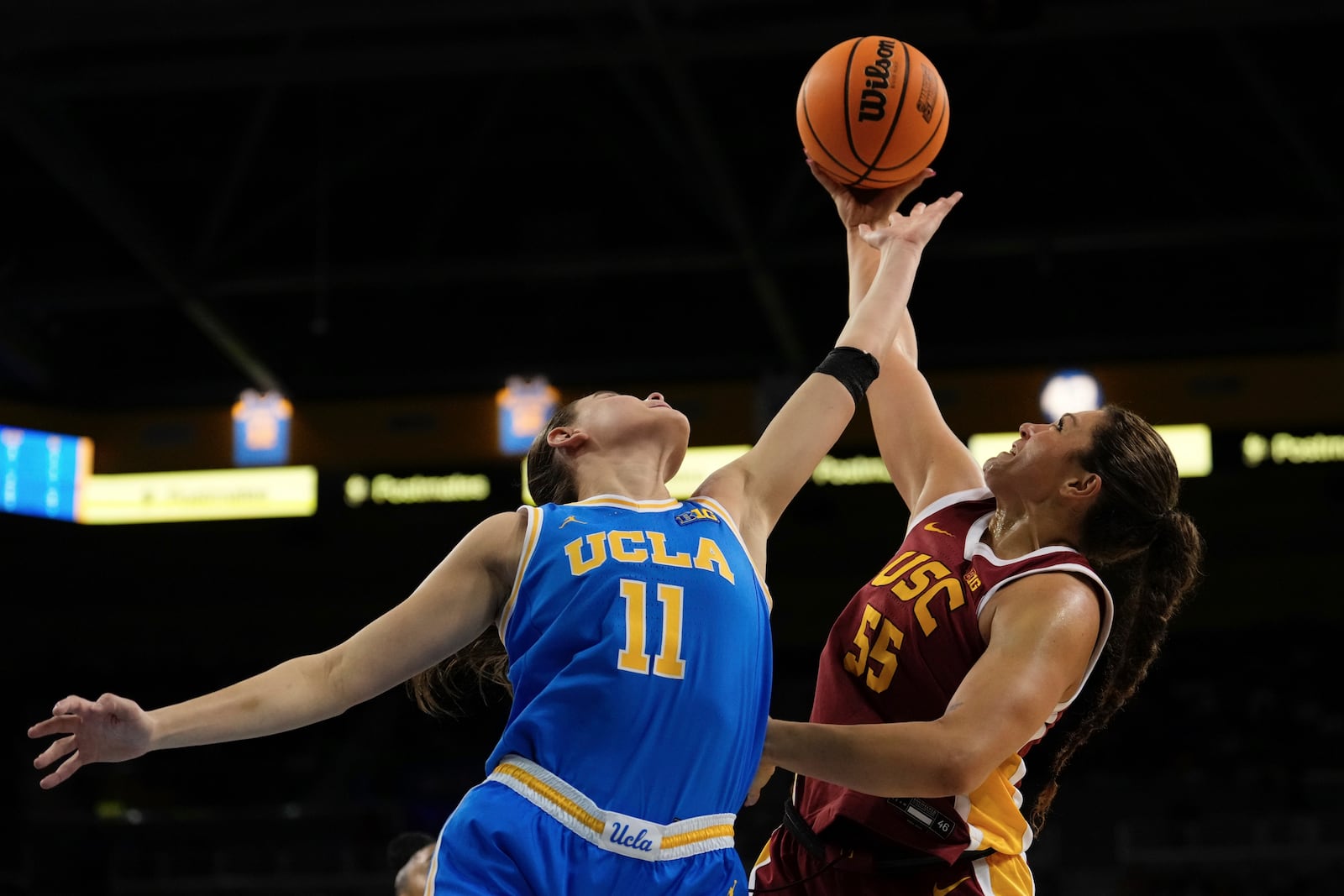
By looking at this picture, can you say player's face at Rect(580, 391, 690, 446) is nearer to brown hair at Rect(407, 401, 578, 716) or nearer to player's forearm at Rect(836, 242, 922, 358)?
brown hair at Rect(407, 401, 578, 716)

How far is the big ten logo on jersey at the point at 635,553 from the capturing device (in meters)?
2.81

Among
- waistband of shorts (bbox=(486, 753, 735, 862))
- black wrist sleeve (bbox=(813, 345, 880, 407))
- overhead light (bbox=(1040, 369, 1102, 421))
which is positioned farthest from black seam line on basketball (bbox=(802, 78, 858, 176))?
overhead light (bbox=(1040, 369, 1102, 421))

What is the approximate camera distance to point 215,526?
16.1 metres

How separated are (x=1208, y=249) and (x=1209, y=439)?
2350 mm

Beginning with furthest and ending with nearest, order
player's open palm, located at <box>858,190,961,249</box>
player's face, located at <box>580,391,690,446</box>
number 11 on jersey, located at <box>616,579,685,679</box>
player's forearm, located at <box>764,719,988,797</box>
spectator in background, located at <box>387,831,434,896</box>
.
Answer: spectator in background, located at <box>387,831,434,896</box>, player's open palm, located at <box>858,190,961,249</box>, player's face, located at <box>580,391,690,446</box>, player's forearm, located at <box>764,719,988,797</box>, number 11 on jersey, located at <box>616,579,685,679</box>

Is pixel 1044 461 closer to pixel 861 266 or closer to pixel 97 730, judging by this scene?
pixel 861 266

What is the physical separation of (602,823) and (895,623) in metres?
1.00

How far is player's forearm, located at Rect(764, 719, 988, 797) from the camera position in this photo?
284 cm

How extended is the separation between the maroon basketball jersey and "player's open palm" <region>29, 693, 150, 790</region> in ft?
4.93

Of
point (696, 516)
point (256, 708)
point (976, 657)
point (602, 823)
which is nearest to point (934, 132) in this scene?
point (976, 657)

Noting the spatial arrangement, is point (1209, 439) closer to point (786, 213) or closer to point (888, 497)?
point (888, 497)

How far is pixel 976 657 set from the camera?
3.26 metres

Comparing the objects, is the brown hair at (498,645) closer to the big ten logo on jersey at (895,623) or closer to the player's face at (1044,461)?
the big ten logo on jersey at (895,623)

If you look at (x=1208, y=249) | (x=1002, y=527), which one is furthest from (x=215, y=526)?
(x=1002, y=527)
